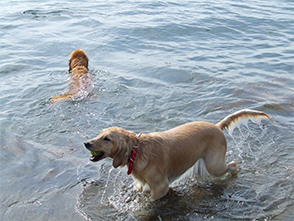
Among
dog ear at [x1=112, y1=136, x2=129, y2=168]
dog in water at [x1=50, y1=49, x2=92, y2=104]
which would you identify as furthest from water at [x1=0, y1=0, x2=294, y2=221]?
dog ear at [x1=112, y1=136, x2=129, y2=168]

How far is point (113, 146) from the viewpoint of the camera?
15.6 ft

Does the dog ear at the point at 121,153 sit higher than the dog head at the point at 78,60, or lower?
higher

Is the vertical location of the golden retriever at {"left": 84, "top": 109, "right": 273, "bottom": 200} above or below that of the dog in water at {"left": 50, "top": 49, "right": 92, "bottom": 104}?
above

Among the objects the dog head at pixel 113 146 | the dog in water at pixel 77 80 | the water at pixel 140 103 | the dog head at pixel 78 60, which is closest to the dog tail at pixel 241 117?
Answer: the water at pixel 140 103

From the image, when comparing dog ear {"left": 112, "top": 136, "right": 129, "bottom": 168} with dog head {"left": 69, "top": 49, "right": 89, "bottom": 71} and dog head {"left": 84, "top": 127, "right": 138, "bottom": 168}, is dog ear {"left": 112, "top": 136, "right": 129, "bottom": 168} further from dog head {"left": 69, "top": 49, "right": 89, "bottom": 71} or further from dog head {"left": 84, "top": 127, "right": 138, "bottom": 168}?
dog head {"left": 69, "top": 49, "right": 89, "bottom": 71}

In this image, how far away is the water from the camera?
5.29 m

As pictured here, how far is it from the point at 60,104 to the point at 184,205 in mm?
4444

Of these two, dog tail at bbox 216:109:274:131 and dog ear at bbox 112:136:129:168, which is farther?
dog tail at bbox 216:109:274:131

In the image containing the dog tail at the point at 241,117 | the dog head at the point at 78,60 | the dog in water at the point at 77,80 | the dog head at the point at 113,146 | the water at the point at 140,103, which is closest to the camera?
the dog head at the point at 113,146

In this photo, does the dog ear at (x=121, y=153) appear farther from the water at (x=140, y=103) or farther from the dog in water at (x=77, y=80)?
the dog in water at (x=77, y=80)

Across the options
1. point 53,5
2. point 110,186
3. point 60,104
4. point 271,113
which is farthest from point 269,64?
point 53,5

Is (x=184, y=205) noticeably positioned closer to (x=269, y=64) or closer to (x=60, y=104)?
(x=60, y=104)

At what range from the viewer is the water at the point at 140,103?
17.4ft

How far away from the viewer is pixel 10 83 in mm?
9938
